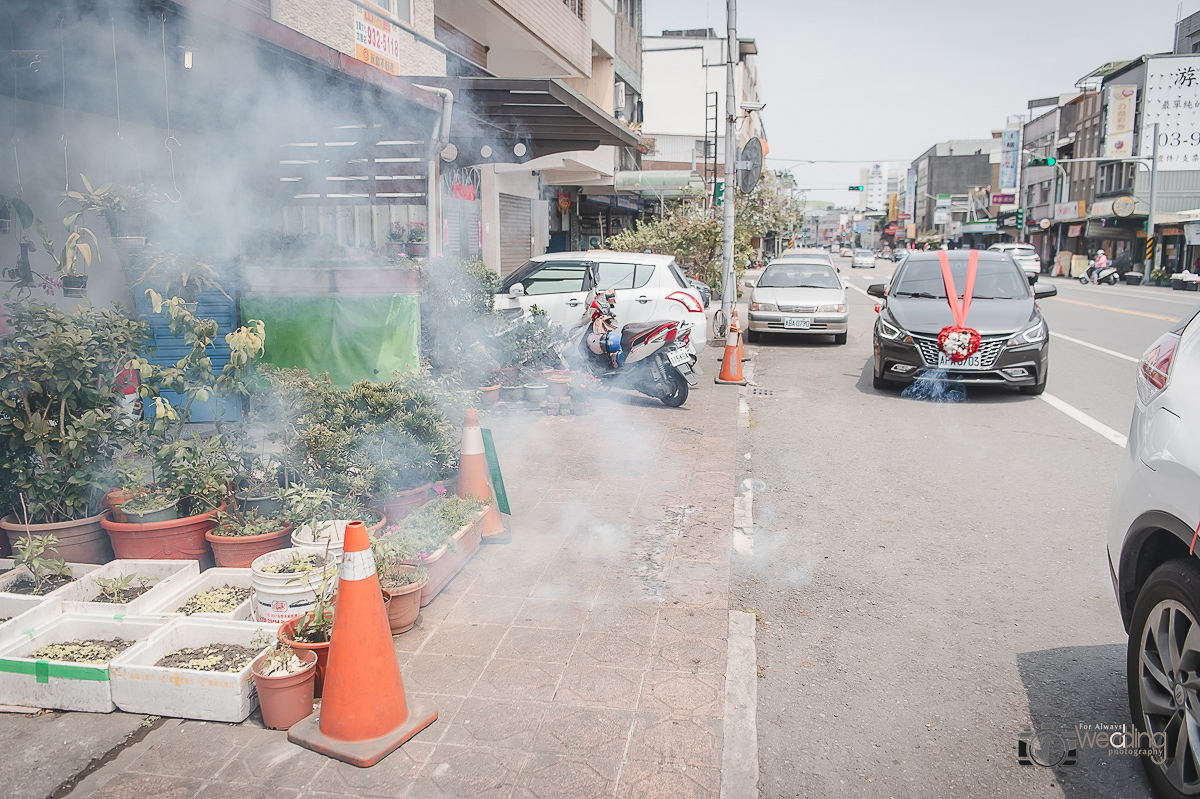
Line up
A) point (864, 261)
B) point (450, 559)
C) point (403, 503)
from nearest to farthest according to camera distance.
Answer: point (450, 559) → point (403, 503) → point (864, 261)

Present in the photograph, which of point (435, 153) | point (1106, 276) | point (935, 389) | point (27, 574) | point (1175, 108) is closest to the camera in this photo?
point (27, 574)

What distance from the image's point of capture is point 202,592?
3.83 meters

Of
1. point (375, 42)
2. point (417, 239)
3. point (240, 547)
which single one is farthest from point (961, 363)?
point (240, 547)

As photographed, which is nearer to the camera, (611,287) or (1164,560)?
(1164,560)

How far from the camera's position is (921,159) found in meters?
122

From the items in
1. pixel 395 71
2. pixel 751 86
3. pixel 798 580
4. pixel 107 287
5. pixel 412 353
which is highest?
pixel 751 86

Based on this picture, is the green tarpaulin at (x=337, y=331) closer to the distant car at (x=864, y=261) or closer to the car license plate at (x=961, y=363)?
the car license plate at (x=961, y=363)

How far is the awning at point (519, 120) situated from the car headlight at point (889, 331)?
3814 millimetres

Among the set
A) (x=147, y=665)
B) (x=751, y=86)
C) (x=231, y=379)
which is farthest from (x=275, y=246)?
(x=751, y=86)

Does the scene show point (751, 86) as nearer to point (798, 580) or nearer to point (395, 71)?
point (395, 71)

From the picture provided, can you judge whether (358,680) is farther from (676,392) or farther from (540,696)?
(676,392)

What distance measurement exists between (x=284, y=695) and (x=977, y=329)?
28.2ft

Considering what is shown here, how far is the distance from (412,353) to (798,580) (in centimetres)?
370

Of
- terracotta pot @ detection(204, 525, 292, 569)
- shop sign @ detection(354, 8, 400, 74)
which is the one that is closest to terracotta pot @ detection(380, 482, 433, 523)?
terracotta pot @ detection(204, 525, 292, 569)
